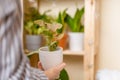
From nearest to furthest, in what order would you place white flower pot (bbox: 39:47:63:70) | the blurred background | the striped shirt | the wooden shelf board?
the striped shirt < white flower pot (bbox: 39:47:63:70) < the wooden shelf board < the blurred background

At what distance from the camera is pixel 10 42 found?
0.49 metres

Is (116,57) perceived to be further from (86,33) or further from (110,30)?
(86,33)

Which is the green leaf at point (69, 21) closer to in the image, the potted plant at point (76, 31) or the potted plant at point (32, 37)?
the potted plant at point (76, 31)

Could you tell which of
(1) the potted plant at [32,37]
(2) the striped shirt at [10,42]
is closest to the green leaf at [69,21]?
(1) the potted plant at [32,37]

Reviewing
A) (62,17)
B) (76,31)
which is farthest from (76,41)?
(62,17)

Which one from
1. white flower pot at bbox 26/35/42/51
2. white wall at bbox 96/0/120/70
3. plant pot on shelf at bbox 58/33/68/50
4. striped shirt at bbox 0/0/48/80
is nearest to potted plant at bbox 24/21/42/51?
white flower pot at bbox 26/35/42/51

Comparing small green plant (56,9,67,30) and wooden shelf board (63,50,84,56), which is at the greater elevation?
small green plant (56,9,67,30)

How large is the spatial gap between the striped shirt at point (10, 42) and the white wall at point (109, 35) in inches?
44.9

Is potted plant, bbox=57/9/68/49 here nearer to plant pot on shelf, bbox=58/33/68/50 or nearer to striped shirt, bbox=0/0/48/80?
plant pot on shelf, bbox=58/33/68/50

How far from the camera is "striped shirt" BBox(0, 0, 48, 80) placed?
474mm

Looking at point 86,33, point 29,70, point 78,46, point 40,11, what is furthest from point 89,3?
point 29,70

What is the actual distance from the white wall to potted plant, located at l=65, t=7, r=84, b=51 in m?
0.19

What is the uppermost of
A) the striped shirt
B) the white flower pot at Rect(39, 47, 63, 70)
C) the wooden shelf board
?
the striped shirt

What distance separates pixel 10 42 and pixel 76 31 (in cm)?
102
